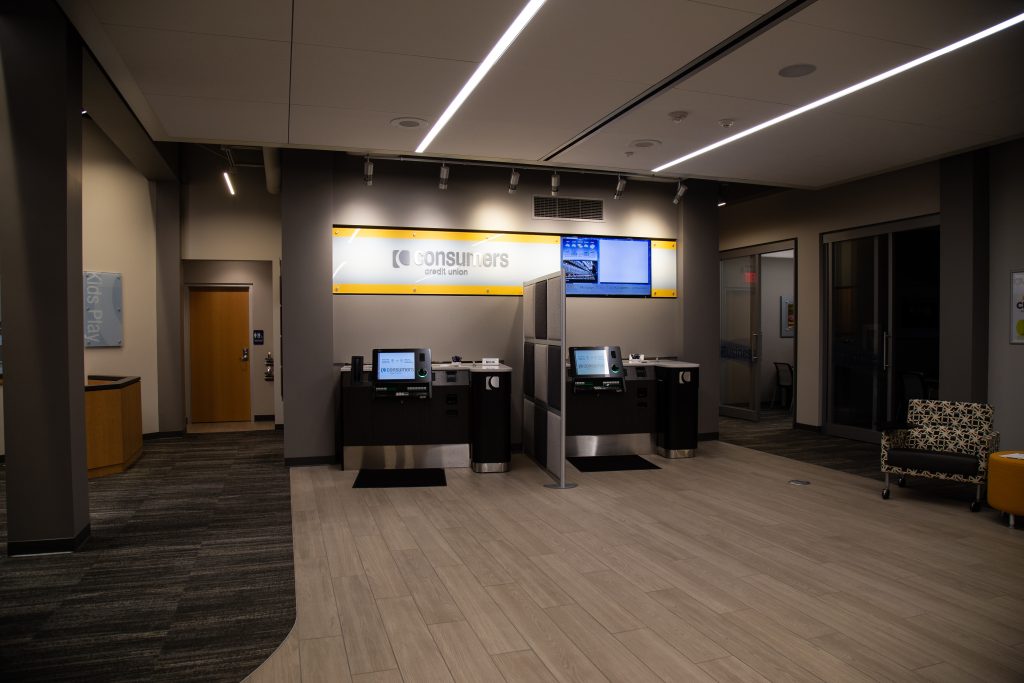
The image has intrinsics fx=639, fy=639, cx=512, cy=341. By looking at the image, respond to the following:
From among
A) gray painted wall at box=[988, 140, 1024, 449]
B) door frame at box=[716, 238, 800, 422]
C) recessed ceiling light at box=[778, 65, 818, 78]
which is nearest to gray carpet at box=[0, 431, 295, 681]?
recessed ceiling light at box=[778, 65, 818, 78]

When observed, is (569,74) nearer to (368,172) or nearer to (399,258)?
(368,172)

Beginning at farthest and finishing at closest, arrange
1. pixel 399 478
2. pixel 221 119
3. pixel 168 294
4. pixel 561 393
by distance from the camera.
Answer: pixel 168 294
pixel 399 478
pixel 561 393
pixel 221 119

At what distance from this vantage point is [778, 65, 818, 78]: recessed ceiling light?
168 inches

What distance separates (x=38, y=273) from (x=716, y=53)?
15.2 feet

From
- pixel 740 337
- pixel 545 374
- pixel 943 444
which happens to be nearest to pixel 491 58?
pixel 545 374

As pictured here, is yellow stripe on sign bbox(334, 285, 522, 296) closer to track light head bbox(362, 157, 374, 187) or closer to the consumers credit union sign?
the consumers credit union sign

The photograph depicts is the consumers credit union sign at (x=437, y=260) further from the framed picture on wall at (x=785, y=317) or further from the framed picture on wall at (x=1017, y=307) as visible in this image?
the framed picture on wall at (x=785, y=317)

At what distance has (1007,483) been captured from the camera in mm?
4797

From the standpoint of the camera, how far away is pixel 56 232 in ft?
13.8

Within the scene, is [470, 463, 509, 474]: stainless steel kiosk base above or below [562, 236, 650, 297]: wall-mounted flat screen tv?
below

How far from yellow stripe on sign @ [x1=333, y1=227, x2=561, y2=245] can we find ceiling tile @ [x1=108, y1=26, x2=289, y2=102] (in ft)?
7.48

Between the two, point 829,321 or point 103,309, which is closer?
point 103,309

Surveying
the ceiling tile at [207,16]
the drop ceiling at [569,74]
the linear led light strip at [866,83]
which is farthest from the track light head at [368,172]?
the linear led light strip at [866,83]

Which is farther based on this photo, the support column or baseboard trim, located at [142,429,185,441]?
baseboard trim, located at [142,429,185,441]
